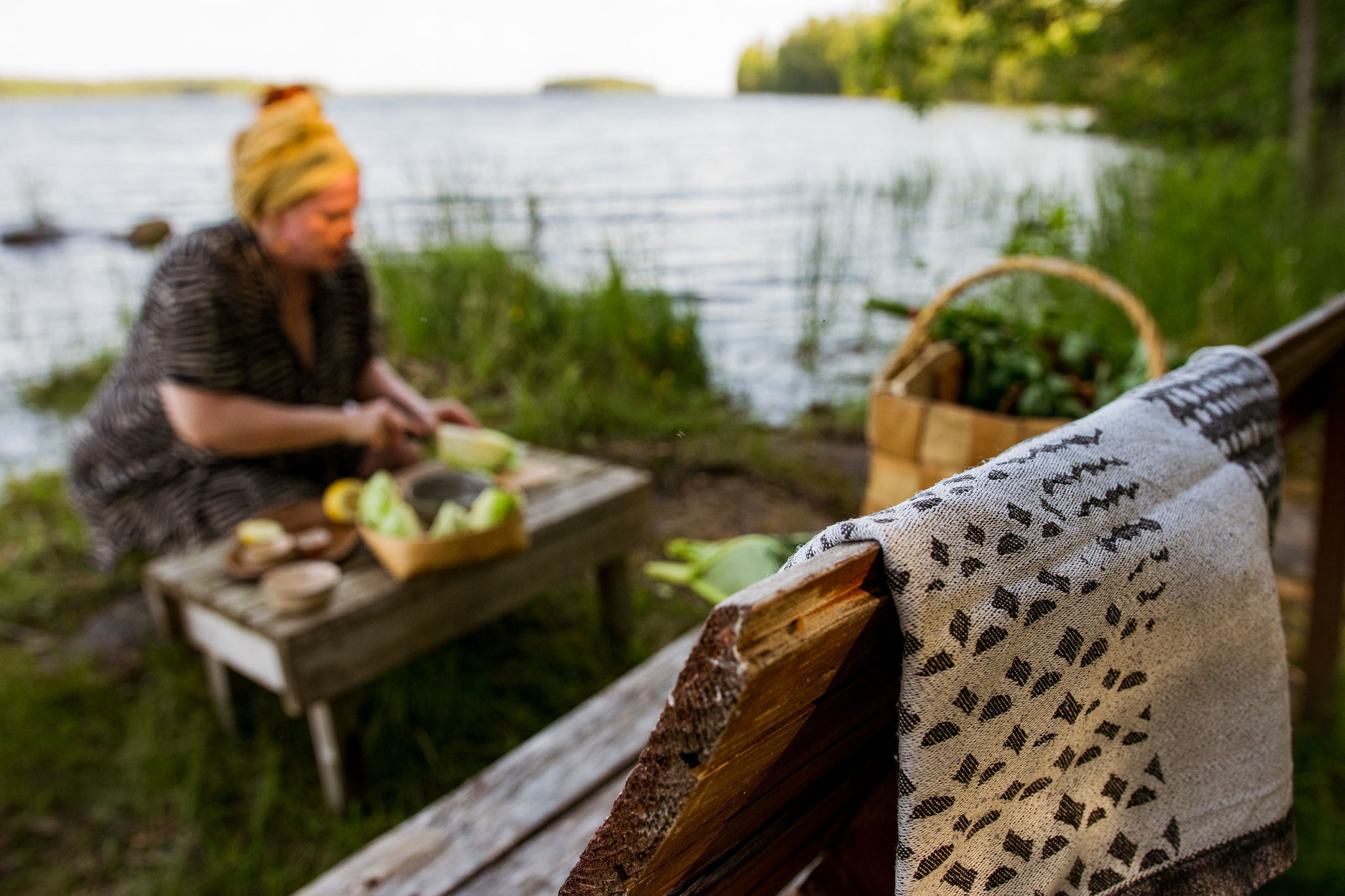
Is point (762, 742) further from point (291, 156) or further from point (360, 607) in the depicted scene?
point (291, 156)

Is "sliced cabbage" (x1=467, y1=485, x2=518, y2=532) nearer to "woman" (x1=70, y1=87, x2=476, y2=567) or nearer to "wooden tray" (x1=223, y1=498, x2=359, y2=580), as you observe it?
"wooden tray" (x1=223, y1=498, x2=359, y2=580)

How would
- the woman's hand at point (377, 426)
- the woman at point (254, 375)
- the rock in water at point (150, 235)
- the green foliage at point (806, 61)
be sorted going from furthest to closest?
the rock in water at point (150, 235), the woman's hand at point (377, 426), the woman at point (254, 375), the green foliage at point (806, 61)

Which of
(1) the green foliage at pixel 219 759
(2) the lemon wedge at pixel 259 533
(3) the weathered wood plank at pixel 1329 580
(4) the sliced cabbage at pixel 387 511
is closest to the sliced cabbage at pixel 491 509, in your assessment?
(4) the sliced cabbage at pixel 387 511

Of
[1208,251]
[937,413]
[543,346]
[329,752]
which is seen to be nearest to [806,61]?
[937,413]

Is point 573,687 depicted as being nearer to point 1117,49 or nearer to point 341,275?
point 341,275

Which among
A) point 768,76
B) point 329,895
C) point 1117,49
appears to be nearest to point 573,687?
point 329,895

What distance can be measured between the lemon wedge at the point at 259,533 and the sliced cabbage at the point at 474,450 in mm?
570

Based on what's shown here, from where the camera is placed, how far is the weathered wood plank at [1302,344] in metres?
1.17

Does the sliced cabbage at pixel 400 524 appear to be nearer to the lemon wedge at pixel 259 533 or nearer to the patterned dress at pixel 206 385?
the lemon wedge at pixel 259 533

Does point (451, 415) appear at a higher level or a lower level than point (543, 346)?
higher

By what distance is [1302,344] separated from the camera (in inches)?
50.4

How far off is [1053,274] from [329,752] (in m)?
1.98

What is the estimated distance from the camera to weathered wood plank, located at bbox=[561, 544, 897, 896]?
1.44 ft

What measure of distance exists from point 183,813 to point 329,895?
1365 millimetres
